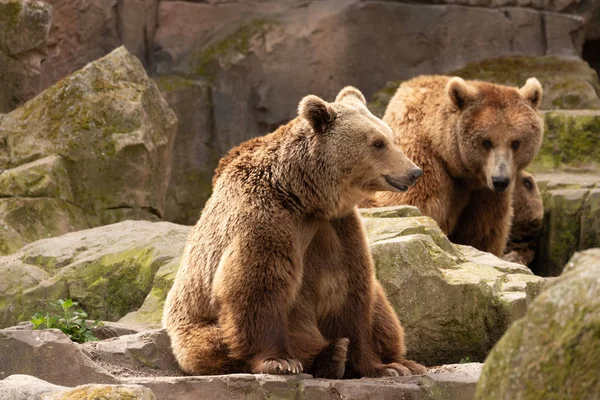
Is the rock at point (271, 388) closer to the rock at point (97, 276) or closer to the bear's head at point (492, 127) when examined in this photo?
the rock at point (97, 276)

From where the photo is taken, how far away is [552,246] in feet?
37.4

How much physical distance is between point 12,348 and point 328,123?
2.06 metres

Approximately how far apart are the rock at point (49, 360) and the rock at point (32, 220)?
4.01 meters

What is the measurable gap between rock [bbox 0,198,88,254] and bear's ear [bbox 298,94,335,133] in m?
4.41

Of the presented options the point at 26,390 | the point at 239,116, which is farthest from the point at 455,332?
the point at 239,116

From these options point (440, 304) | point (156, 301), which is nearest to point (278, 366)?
point (440, 304)

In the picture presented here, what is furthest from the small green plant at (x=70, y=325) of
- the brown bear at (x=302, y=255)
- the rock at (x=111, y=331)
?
the brown bear at (x=302, y=255)

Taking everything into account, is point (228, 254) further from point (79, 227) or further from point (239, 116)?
point (239, 116)

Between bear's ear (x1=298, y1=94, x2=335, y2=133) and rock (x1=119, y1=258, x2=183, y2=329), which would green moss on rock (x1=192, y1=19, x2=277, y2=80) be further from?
bear's ear (x1=298, y1=94, x2=335, y2=133)

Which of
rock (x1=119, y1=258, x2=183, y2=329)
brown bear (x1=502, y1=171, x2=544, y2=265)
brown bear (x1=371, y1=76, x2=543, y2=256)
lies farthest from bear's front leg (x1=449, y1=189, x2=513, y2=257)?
rock (x1=119, y1=258, x2=183, y2=329)

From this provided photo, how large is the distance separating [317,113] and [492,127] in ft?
13.0

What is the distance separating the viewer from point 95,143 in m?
10.2

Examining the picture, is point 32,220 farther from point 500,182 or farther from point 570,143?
point 570,143

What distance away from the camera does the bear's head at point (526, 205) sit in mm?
11109
